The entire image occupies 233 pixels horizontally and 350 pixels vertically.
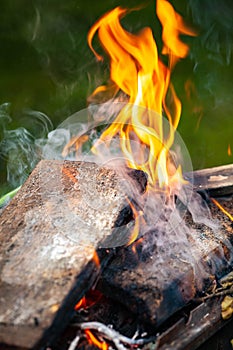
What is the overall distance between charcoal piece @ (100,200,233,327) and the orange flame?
0.41 meters

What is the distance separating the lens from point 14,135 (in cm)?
508

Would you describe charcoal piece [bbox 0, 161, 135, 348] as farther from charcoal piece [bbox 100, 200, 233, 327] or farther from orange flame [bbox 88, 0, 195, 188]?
orange flame [bbox 88, 0, 195, 188]

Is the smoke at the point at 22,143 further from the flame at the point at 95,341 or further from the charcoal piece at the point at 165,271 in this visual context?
the flame at the point at 95,341

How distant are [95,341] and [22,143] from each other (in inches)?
113

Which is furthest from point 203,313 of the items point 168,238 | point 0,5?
point 0,5

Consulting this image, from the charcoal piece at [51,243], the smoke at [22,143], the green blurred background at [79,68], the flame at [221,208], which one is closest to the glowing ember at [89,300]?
the charcoal piece at [51,243]

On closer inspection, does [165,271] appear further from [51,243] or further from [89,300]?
[51,243]

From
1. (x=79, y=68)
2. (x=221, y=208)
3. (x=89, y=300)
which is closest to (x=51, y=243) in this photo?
(x=89, y=300)

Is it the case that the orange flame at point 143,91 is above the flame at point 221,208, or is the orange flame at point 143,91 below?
above

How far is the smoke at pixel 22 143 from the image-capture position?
447 cm

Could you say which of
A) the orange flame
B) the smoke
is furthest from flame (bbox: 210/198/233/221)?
the smoke

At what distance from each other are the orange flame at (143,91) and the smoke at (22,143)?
4.38 ft

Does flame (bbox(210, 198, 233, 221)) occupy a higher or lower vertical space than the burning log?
lower

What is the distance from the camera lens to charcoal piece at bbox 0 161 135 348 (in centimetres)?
211
